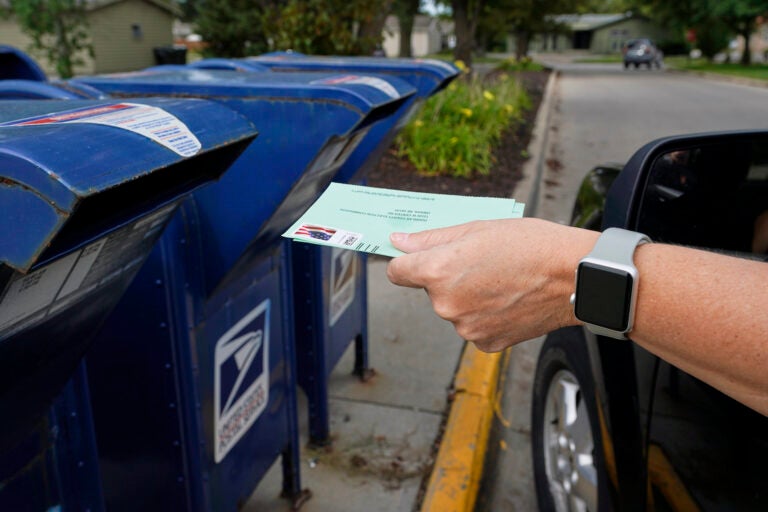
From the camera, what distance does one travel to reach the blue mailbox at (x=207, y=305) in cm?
202

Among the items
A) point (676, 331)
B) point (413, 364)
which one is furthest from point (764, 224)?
point (413, 364)

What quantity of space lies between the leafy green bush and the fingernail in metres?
5.62

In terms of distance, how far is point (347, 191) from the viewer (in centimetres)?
149

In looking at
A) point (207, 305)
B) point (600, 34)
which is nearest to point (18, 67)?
point (207, 305)

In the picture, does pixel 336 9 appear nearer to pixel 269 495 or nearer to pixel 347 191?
pixel 269 495

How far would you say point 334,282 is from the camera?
10.7 feet

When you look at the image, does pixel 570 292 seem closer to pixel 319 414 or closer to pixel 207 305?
pixel 207 305

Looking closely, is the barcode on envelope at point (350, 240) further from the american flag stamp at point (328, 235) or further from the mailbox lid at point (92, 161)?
the mailbox lid at point (92, 161)

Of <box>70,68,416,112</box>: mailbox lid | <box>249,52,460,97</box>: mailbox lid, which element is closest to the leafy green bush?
<box>249,52,460,97</box>: mailbox lid

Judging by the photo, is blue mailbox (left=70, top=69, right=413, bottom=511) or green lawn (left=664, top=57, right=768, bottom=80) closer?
blue mailbox (left=70, top=69, right=413, bottom=511)

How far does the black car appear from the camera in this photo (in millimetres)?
1619

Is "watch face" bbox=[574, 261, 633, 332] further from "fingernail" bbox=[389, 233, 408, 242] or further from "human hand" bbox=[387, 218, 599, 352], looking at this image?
"fingernail" bbox=[389, 233, 408, 242]

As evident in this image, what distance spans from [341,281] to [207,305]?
4.31 feet

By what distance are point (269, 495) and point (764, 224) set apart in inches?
85.2
